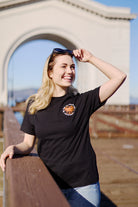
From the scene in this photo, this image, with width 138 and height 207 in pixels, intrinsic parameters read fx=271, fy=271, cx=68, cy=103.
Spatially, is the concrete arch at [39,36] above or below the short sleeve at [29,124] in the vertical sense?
above

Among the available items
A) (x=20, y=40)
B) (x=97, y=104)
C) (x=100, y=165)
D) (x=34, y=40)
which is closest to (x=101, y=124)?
(x=100, y=165)

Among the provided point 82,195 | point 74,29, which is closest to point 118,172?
point 82,195

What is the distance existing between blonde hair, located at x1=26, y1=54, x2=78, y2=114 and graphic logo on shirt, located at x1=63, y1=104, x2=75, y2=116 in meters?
0.11

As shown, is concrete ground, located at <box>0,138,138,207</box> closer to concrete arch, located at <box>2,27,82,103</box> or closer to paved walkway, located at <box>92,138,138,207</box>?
paved walkway, located at <box>92,138,138,207</box>

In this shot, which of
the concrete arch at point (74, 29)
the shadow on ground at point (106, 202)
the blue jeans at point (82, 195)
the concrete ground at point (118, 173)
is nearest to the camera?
the blue jeans at point (82, 195)

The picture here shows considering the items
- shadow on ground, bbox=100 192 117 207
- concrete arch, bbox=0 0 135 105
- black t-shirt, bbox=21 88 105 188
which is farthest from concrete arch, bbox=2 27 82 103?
black t-shirt, bbox=21 88 105 188

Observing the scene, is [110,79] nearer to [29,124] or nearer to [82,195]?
[29,124]

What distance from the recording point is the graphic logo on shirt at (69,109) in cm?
164

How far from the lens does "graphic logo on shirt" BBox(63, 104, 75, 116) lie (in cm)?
164

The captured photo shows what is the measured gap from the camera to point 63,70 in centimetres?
172

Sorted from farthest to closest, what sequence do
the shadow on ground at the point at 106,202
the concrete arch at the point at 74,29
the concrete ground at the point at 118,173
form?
the concrete arch at the point at 74,29 → the concrete ground at the point at 118,173 → the shadow on ground at the point at 106,202

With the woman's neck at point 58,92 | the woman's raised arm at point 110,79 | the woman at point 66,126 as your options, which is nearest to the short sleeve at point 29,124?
the woman at point 66,126

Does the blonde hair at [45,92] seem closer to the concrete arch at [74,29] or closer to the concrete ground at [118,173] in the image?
the concrete ground at [118,173]

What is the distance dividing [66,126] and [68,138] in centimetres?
7
